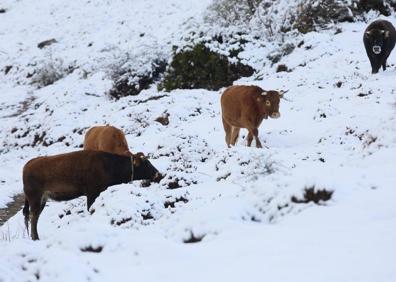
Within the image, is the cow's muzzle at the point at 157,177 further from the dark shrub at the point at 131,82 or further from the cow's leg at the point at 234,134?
the dark shrub at the point at 131,82

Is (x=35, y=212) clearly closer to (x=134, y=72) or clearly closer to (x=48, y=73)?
(x=134, y=72)

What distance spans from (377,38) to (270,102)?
5.34 metres

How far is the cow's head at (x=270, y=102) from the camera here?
11.0 m

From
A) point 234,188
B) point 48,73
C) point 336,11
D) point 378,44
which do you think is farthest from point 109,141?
point 48,73

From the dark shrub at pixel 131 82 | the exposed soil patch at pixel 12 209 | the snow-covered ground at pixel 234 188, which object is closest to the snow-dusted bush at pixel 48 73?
the snow-covered ground at pixel 234 188

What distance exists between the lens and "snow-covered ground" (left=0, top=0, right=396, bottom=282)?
446cm

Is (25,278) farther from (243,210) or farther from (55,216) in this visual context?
(55,216)

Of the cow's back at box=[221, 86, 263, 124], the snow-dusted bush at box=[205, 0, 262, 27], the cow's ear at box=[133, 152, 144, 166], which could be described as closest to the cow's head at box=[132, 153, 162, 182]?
the cow's ear at box=[133, 152, 144, 166]

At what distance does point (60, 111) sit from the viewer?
68.5 feet

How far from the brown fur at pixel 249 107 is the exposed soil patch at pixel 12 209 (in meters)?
5.15

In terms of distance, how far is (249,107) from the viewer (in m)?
11.2

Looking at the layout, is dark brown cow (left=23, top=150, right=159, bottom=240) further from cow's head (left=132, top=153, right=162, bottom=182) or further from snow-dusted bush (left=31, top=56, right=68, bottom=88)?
snow-dusted bush (left=31, top=56, right=68, bottom=88)

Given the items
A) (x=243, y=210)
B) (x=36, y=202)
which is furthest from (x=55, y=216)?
(x=243, y=210)

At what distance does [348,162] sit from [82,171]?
14.0ft
